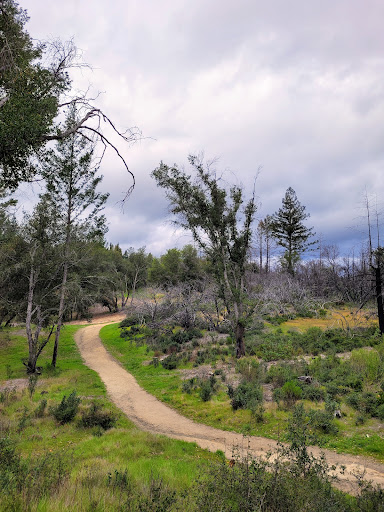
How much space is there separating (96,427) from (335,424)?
6816 mm

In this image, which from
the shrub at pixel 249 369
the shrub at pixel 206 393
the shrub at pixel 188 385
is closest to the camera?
the shrub at pixel 206 393

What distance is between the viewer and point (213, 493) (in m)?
3.88

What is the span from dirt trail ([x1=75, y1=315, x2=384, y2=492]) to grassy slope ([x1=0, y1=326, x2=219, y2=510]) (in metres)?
0.57

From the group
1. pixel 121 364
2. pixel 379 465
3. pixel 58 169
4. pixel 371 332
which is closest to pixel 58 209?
pixel 58 169

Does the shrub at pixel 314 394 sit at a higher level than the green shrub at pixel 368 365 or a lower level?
lower

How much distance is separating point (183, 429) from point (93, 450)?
311cm

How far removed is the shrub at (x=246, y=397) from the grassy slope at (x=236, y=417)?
262 mm

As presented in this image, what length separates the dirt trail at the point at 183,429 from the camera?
6.37 m

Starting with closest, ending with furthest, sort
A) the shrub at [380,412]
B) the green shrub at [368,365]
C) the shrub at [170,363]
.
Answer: the shrub at [380,412] → the green shrub at [368,365] → the shrub at [170,363]

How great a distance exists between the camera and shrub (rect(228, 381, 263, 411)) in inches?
393

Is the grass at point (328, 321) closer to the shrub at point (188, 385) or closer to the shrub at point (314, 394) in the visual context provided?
the shrub at point (188, 385)

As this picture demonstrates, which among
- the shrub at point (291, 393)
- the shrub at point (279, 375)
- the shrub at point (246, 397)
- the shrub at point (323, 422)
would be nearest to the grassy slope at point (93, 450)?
the shrub at point (246, 397)

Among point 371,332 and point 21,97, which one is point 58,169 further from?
point 371,332

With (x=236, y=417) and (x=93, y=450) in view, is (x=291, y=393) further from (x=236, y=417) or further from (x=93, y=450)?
(x=93, y=450)
